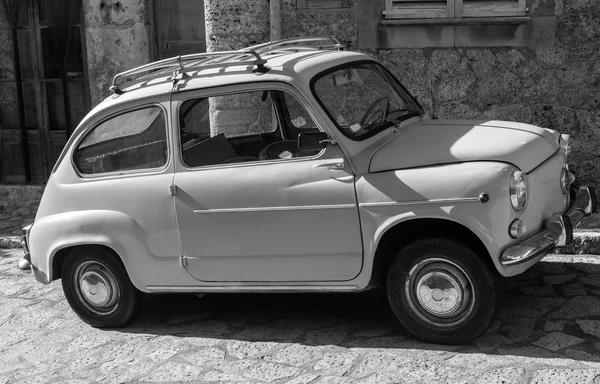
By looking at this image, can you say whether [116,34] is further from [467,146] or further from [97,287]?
[467,146]

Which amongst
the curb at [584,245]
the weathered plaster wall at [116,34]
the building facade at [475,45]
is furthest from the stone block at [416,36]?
the weathered plaster wall at [116,34]

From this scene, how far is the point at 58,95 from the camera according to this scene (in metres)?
11.5

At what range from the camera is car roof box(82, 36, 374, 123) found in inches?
225

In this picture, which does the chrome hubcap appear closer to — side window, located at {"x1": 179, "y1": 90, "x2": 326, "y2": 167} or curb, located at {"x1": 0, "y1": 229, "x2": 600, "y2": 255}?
side window, located at {"x1": 179, "y1": 90, "x2": 326, "y2": 167}

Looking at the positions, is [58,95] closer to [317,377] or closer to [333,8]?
[333,8]

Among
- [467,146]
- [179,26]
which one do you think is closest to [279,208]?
[467,146]

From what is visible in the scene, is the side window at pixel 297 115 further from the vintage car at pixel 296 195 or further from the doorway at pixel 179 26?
the doorway at pixel 179 26

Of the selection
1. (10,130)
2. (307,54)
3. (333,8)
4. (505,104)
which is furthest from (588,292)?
(10,130)

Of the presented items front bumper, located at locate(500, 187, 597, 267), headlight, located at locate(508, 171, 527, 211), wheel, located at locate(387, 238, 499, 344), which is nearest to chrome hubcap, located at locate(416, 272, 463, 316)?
wheel, located at locate(387, 238, 499, 344)

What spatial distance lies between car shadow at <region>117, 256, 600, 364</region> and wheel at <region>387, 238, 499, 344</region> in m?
0.14

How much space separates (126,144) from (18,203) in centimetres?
578

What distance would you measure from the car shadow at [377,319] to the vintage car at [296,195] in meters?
0.30

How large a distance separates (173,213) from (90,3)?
5.81m

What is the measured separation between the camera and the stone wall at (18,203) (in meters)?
10.5
